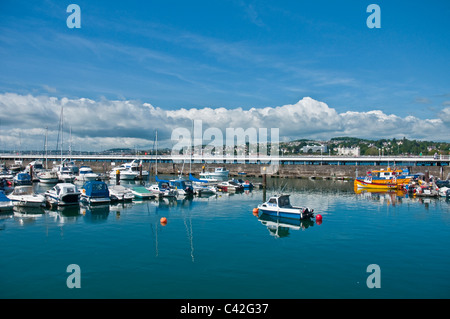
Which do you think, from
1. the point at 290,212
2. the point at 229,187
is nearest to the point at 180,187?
the point at 229,187

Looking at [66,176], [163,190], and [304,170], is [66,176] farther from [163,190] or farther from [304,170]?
[304,170]

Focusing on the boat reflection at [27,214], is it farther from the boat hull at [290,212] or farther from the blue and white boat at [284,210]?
the boat hull at [290,212]

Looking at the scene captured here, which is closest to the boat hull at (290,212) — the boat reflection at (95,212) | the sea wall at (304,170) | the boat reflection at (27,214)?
the boat reflection at (95,212)

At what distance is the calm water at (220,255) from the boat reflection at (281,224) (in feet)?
0.59

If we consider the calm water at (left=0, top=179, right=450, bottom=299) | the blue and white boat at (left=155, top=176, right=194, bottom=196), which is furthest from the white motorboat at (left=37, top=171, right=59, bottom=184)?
the calm water at (left=0, top=179, right=450, bottom=299)

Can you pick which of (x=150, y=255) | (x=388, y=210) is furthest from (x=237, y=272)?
(x=388, y=210)

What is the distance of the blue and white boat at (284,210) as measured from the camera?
1207 inches

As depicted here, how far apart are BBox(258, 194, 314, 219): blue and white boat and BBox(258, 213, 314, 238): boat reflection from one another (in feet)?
1.45

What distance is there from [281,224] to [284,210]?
76.9 inches

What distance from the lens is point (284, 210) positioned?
3150 cm

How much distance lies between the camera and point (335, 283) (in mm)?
15820

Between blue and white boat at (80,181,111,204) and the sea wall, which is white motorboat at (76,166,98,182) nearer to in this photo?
the sea wall
